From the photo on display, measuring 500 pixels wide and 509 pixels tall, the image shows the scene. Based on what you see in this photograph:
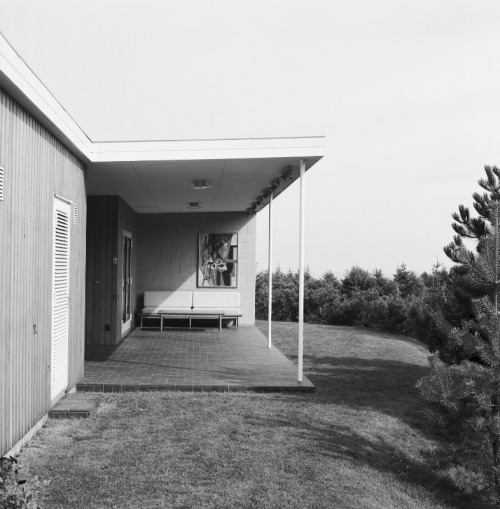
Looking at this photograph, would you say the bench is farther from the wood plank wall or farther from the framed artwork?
the wood plank wall

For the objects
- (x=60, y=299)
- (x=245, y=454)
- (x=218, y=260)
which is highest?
(x=218, y=260)

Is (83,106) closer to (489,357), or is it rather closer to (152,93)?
(152,93)

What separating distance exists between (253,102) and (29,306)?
10498 mm

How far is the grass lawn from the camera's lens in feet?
11.5

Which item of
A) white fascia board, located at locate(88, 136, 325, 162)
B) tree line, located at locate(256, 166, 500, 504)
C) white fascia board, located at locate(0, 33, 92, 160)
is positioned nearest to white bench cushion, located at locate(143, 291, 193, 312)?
tree line, located at locate(256, 166, 500, 504)

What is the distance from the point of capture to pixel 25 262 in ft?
14.3

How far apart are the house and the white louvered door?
0.03 feet

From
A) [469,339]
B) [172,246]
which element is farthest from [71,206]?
[172,246]

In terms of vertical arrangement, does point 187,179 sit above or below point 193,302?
above

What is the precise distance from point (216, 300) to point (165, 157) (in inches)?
260

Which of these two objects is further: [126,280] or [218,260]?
[218,260]

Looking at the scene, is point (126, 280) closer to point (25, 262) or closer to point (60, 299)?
point (60, 299)

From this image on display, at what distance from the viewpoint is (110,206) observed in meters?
9.48

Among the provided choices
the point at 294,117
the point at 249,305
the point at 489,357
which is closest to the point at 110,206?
the point at 249,305
